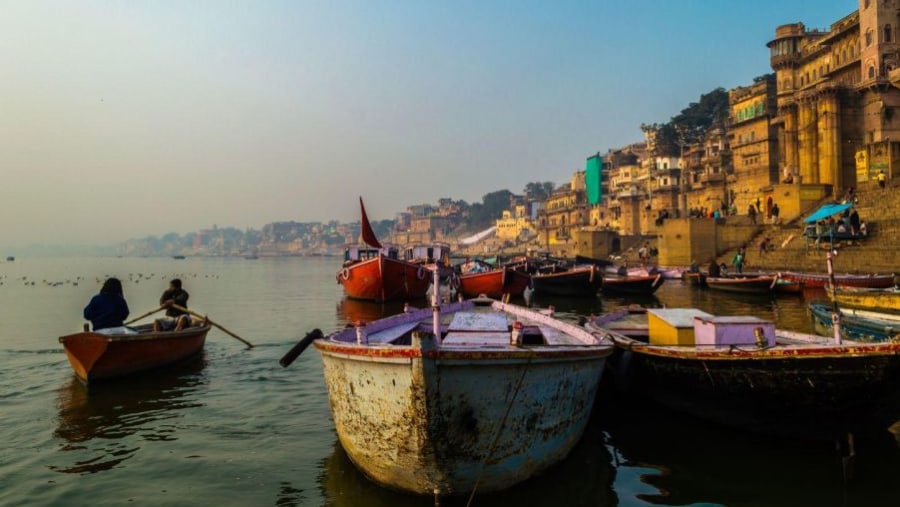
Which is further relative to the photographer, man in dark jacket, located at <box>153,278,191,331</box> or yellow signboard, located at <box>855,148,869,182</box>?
yellow signboard, located at <box>855,148,869,182</box>

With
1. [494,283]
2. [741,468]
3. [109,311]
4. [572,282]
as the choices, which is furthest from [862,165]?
[109,311]

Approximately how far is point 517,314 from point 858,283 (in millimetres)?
21812

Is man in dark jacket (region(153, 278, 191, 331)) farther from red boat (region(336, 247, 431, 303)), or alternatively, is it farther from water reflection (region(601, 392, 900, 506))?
red boat (region(336, 247, 431, 303))

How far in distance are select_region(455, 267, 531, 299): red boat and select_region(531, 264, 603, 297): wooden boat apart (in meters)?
1.42

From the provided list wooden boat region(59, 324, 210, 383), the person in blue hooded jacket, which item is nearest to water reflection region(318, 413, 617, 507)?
wooden boat region(59, 324, 210, 383)

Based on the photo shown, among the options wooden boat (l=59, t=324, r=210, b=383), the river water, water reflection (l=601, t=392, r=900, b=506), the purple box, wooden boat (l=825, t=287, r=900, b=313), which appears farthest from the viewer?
wooden boat (l=825, t=287, r=900, b=313)

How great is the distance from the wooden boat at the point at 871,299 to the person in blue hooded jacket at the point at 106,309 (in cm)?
1881

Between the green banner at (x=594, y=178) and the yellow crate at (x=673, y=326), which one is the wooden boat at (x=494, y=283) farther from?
the green banner at (x=594, y=178)

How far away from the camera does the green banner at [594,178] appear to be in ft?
324

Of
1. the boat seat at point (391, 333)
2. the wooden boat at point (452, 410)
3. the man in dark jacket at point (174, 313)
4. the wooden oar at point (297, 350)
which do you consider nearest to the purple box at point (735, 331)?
the wooden boat at point (452, 410)

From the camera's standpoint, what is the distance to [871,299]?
59.2ft

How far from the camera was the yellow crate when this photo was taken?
9.88 meters

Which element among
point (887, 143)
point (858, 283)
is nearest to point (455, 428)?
point (858, 283)

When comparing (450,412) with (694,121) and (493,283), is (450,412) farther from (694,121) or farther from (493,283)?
(694,121)
